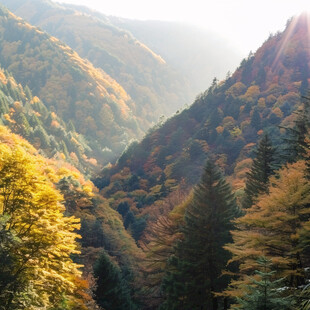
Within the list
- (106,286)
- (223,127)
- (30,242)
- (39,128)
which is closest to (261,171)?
(106,286)

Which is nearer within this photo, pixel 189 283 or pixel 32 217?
pixel 32 217

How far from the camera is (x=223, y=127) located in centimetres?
11038

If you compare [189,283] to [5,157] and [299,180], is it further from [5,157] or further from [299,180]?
[5,157]

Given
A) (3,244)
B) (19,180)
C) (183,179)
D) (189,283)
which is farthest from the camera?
(183,179)

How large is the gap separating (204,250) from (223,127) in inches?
3383

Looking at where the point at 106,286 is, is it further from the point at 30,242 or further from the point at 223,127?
the point at 223,127

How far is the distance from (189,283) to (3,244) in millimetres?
16064

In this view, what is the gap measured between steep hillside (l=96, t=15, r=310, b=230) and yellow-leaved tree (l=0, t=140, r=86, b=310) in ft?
213

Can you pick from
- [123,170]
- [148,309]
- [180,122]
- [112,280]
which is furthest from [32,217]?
[180,122]

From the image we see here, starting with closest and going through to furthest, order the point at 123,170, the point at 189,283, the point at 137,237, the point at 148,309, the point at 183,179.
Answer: the point at 189,283, the point at 148,309, the point at 137,237, the point at 183,179, the point at 123,170

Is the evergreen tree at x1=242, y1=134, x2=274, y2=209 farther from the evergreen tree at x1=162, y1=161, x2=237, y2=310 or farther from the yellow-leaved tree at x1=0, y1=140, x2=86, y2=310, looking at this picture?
the yellow-leaved tree at x1=0, y1=140, x2=86, y2=310

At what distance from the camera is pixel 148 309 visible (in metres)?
44.7

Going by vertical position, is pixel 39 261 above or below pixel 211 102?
below

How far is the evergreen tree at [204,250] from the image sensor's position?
27906mm
